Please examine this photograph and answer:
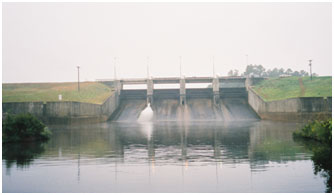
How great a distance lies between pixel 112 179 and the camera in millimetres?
16375

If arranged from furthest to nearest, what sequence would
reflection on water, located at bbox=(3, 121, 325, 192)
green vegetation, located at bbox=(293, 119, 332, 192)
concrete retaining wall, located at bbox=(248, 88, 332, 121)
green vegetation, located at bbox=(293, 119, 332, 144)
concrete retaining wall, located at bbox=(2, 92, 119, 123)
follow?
concrete retaining wall, located at bbox=(2, 92, 119, 123) → concrete retaining wall, located at bbox=(248, 88, 332, 121) → green vegetation, located at bbox=(293, 119, 332, 144) → green vegetation, located at bbox=(293, 119, 332, 192) → reflection on water, located at bbox=(3, 121, 325, 192)

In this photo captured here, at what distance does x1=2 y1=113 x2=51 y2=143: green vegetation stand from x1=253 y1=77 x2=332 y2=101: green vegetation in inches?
1896

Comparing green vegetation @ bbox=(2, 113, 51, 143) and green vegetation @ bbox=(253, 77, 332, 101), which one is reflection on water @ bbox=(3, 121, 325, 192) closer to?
green vegetation @ bbox=(2, 113, 51, 143)

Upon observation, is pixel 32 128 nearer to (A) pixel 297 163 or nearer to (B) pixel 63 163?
(B) pixel 63 163

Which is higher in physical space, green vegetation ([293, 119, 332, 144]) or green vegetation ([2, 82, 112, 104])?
green vegetation ([2, 82, 112, 104])

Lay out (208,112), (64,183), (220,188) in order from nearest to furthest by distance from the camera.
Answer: (220,188) → (64,183) → (208,112)

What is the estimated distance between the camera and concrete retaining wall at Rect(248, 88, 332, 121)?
196ft

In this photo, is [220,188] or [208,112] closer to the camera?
[220,188]

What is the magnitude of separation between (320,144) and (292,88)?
56003 mm

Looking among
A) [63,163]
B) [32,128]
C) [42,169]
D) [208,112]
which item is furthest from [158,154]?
[208,112]

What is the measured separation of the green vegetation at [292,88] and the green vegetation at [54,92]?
99.9ft

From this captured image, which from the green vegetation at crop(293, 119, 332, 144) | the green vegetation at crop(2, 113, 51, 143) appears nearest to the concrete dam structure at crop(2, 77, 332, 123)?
the green vegetation at crop(293, 119, 332, 144)

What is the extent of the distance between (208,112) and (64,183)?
6501cm

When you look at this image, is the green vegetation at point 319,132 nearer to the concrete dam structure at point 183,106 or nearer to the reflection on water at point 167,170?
the reflection on water at point 167,170
